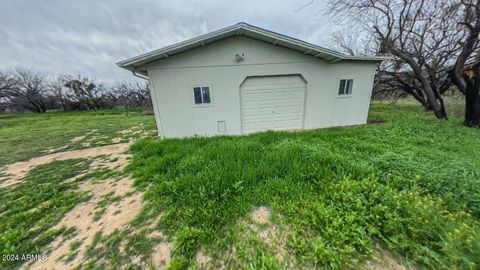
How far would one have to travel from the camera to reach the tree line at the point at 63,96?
100 ft

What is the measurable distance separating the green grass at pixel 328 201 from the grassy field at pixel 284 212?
0.01 m

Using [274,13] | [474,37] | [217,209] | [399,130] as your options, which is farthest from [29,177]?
[474,37]

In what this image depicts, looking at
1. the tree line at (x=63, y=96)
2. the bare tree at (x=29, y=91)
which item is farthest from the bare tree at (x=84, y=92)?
the bare tree at (x=29, y=91)

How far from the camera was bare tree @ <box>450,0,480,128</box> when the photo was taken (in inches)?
233

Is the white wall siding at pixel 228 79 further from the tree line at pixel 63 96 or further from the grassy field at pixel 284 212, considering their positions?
the tree line at pixel 63 96

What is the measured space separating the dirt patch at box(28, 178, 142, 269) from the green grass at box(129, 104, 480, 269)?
0.27 meters

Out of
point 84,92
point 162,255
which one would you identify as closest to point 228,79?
point 162,255

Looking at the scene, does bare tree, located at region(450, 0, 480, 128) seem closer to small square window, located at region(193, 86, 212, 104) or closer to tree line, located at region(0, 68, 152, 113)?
small square window, located at region(193, 86, 212, 104)

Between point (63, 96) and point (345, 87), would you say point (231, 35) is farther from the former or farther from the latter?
point (63, 96)

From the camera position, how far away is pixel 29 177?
4195mm

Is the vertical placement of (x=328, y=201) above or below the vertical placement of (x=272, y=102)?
below

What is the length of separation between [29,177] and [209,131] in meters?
4.86

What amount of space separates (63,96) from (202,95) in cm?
4196

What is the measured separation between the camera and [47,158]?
18.2ft
